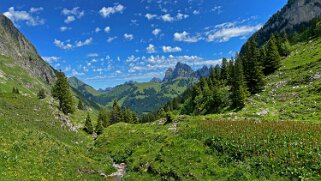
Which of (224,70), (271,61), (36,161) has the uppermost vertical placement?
(224,70)

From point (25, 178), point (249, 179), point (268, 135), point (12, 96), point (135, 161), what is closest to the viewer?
point (25, 178)

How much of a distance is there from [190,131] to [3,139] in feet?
82.3

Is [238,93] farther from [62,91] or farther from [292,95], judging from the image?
[62,91]

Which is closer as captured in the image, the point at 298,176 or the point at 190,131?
the point at 298,176

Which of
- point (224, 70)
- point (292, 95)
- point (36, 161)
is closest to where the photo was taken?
point (36, 161)

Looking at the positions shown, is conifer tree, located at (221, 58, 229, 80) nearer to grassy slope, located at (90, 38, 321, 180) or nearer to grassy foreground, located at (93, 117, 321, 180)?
grassy slope, located at (90, 38, 321, 180)

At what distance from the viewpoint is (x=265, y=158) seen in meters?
30.0

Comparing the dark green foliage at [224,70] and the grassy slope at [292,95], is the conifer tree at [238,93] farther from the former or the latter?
the dark green foliage at [224,70]

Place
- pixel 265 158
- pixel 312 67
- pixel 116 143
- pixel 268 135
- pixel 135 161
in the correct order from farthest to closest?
pixel 312 67 < pixel 116 143 < pixel 135 161 < pixel 268 135 < pixel 265 158

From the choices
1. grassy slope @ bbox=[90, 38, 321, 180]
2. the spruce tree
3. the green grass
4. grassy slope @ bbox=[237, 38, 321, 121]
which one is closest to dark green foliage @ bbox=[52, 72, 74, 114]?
grassy slope @ bbox=[90, 38, 321, 180]

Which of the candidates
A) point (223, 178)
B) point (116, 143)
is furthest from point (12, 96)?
point (223, 178)

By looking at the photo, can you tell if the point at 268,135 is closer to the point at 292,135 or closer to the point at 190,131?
the point at 292,135

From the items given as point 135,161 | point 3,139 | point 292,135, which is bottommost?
point 135,161

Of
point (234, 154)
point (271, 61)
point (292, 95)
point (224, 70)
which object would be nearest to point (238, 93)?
point (292, 95)
